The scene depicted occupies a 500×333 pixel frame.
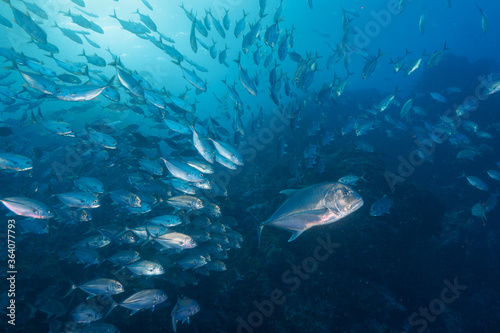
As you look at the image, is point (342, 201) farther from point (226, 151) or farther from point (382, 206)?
point (382, 206)

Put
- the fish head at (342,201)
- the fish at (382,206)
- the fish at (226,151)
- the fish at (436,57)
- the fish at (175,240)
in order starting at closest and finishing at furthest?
the fish head at (342,201) < the fish at (175,240) < the fish at (226,151) < the fish at (382,206) < the fish at (436,57)

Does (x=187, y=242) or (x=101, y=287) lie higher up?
(x=187, y=242)

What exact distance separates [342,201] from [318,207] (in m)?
A: 0.28

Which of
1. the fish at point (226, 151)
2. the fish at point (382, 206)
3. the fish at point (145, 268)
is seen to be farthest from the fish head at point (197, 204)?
the fish at point (382, 206)

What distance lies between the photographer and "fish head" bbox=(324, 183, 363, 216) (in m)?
2.37

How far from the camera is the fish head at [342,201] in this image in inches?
93.4

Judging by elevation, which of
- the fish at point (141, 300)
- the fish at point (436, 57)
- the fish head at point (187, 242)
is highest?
the fish at point (436, 57)

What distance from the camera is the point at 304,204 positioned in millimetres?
2584

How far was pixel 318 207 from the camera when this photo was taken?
8.18ft

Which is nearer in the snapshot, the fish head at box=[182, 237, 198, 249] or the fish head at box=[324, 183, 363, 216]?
the fish head at box=[324, 183, 363, 216]

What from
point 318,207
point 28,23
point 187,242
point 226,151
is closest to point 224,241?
point 187,242

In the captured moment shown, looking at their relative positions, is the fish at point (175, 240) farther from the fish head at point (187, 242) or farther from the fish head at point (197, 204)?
the fish head at point (197, 204)

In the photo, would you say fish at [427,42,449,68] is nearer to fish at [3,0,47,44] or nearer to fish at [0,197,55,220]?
fish at [0,197,55,220]

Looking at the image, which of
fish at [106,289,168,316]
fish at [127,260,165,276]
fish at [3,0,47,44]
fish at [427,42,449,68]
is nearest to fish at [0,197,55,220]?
fish at [127,260,165,276]
